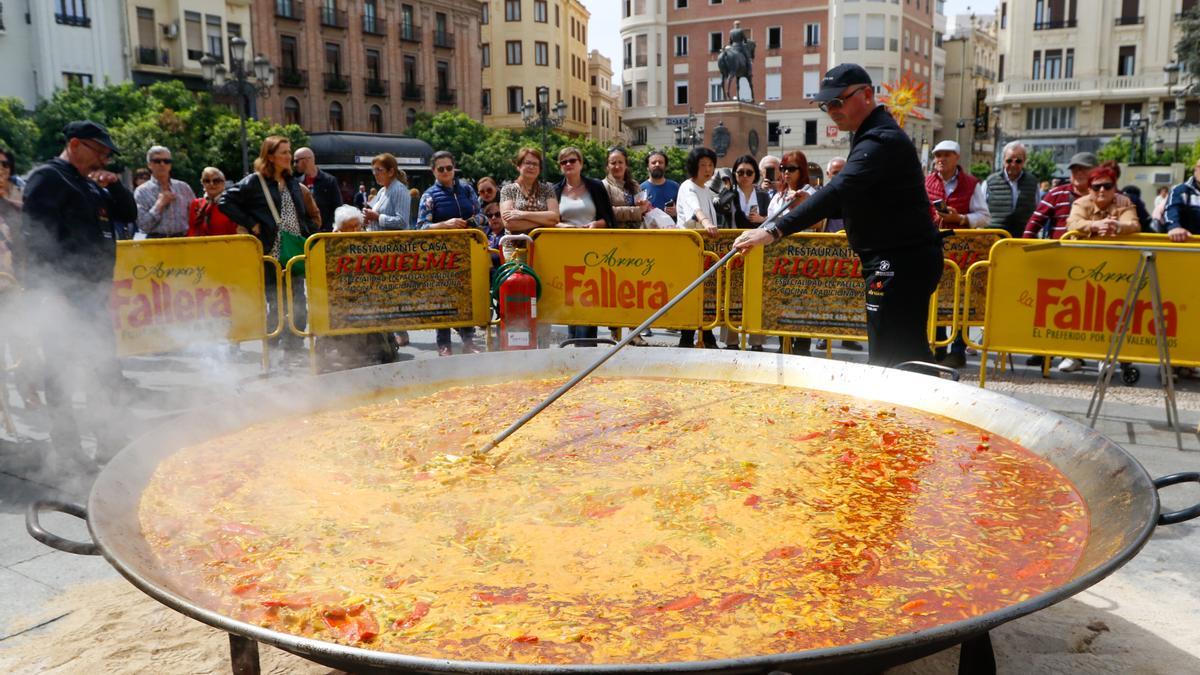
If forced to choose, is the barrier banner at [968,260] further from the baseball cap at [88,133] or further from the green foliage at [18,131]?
the green foliage at [18,131]

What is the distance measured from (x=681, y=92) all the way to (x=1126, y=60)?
31.5m

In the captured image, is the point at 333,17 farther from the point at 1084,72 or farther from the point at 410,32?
the point at 1084,72

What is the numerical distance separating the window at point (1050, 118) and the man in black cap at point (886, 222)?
224 ft

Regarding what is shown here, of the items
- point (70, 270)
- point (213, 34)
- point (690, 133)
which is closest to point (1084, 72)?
point (690, 133)

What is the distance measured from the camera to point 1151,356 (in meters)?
6.77

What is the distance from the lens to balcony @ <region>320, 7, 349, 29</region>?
160ft

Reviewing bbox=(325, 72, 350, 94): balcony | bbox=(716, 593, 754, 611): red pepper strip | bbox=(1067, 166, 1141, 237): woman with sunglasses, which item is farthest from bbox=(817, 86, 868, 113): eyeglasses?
bbox=(325, 72, 350, 94): balcony

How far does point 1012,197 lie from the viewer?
8750 millimetres

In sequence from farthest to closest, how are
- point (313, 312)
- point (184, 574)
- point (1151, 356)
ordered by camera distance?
point (313, 312)
point (1151, 356)
point (184, 574)

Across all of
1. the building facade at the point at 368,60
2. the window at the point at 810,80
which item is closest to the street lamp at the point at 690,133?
the window at the point at 810,80

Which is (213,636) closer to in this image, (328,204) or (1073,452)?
(1073,452)

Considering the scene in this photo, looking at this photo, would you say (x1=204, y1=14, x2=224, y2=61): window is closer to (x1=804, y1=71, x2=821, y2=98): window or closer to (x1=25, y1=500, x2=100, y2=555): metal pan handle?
(x1=804, y1=71, x2=821, y2=98): window

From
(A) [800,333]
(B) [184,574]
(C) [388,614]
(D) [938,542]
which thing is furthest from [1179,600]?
(A) [800,333]

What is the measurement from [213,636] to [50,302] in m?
3.23
